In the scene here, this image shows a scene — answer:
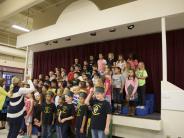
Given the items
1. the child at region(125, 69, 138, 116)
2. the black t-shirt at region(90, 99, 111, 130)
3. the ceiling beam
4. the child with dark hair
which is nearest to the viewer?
the black t-shirt at region(90, 99, 111, 130)

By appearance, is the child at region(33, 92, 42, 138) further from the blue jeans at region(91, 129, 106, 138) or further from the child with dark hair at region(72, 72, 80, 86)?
the blue jeans at region(91, 129, 106, 138)

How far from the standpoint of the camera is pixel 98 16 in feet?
17.0

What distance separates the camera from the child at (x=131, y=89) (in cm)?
Answer: 458

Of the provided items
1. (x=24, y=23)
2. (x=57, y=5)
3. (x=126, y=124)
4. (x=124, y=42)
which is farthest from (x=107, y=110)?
(x=24, y=23)

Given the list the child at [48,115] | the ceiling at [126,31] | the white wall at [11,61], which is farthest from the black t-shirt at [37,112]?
the white wall at [11,61]

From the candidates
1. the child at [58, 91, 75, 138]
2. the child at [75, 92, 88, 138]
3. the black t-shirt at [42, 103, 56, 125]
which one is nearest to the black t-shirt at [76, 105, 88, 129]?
the child at [75, 92, 88, 138]

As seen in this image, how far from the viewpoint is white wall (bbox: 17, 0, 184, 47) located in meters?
4.12

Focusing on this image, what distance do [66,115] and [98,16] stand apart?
2499 millimetres

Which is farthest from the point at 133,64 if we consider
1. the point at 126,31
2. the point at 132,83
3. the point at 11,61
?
the point at 11,61

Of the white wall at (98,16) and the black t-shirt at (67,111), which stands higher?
the white wall at (98,16)

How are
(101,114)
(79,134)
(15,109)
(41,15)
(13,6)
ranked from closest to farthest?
1. (101,114)
2. (15,109)
3. (79,134)
4. (13,6)
5. (41,15)

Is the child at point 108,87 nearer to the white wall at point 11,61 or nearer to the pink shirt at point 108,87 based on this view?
the pink shirt at point 108,87

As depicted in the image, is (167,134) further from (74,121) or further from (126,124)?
(74,121)

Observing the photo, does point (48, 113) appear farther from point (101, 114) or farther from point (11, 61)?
point (11, 61)
